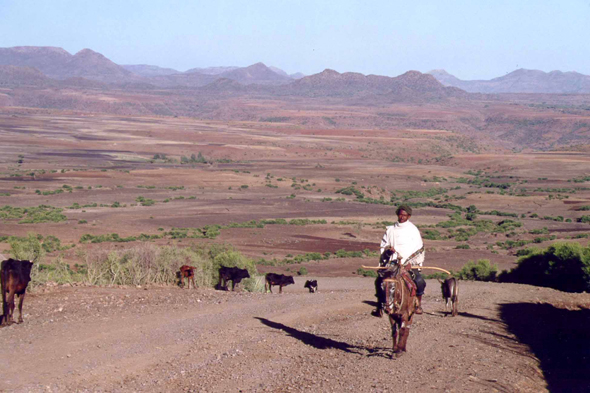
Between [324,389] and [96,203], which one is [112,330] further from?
[96,203]

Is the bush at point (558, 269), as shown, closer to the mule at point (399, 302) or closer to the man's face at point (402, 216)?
the mule at point (399, 302)

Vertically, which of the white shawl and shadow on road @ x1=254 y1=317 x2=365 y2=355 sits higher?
the white shawl

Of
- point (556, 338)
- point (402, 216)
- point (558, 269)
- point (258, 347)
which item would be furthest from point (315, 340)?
point (558, 269)

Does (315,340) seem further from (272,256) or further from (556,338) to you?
(272,256)

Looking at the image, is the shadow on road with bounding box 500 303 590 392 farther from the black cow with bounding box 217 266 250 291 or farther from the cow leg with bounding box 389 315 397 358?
the black cow with bounding box 217 266 250 291

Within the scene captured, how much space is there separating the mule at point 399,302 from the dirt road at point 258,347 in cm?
33

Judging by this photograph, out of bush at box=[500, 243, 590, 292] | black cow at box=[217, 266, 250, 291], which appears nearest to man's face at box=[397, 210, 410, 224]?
black cow at box=[217, 266, 250, 291]

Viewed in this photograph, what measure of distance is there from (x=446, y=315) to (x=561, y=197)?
190 feet

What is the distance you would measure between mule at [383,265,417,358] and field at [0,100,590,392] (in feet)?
1.20

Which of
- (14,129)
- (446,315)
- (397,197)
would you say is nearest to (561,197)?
(397,197)

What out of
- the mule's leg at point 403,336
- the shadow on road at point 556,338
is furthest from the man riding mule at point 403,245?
the shadow on road at point 556,338

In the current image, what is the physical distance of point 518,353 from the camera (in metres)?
10.2

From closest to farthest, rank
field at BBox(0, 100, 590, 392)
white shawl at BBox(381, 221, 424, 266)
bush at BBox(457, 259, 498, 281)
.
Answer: field at BBox(0, 100, 590, 392), white shawl at BBox(381, 221, 424, 266), bush at BBox(457, 259, 498, 281)

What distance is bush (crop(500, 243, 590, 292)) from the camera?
19562mm
